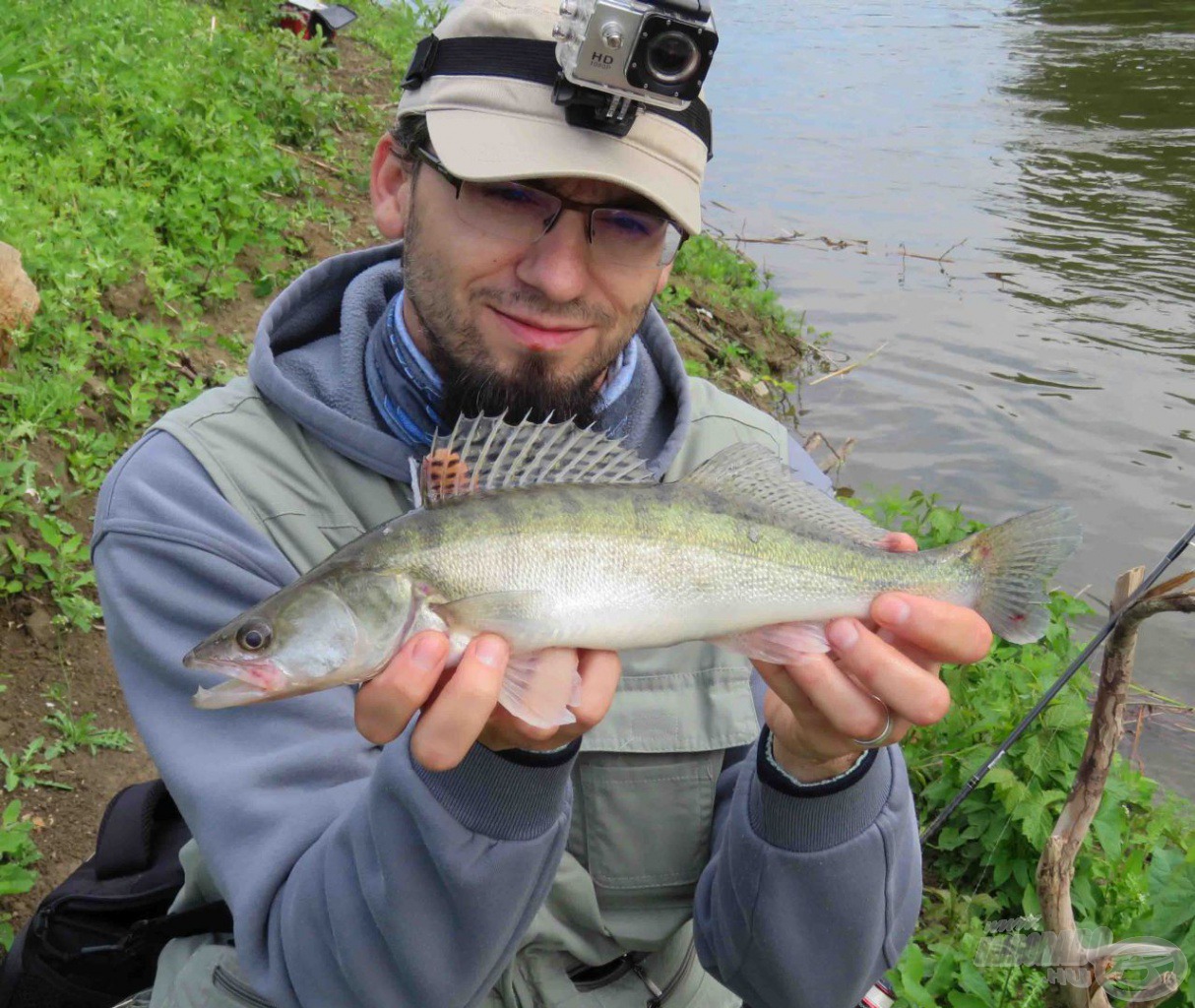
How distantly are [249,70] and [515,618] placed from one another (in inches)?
289

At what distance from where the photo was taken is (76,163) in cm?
596

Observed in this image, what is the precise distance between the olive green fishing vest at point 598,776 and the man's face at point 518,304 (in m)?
0.33

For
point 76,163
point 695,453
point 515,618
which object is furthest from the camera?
point 76,163

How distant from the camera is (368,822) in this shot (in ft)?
6.72

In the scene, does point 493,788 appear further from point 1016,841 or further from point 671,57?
point 1016,841

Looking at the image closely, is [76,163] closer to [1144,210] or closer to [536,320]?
[536,320]

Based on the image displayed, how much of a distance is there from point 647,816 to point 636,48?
68.4 inches

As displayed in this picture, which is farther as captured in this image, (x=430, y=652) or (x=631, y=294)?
(x=631, y=294)

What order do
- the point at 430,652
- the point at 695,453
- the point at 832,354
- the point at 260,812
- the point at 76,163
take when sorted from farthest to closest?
the point at 832,354, the point at 76,163, the point at 695,453, the point at 260,812, the point at 430,652

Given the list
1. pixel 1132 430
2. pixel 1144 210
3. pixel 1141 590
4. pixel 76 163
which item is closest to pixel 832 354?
pixel 1132 430

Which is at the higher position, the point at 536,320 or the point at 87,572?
the point at 536,320

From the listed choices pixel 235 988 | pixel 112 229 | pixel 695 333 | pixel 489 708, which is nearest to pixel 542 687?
pixel 489 708

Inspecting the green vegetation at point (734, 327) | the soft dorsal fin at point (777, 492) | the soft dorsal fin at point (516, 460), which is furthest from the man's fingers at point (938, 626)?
the green vegetation at point (734, 327)

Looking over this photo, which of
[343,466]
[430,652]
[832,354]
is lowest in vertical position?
[832,354]
